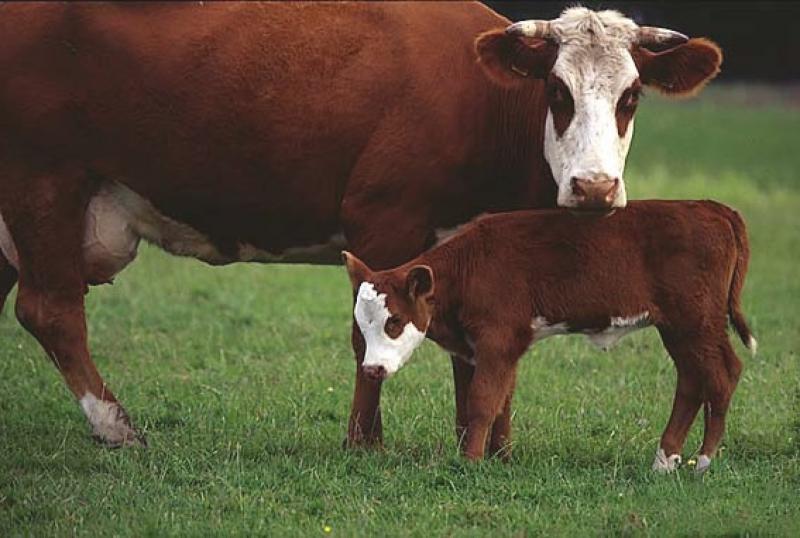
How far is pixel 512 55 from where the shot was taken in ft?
26.7

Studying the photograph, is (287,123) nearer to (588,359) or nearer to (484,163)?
(484,163)

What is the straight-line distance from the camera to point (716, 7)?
124 feet

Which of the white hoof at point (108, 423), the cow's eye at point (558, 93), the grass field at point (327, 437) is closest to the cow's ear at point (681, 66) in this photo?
the cow's eye at point (558, 93)

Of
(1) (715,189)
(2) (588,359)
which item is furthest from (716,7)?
(2) (588,359)

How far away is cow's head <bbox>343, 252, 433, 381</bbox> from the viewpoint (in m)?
7.55

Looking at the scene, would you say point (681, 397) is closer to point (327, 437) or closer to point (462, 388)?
point (462, 388)

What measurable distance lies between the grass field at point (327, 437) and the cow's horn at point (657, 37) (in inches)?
82.0

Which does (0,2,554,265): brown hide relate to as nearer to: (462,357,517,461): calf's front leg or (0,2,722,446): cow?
(0,2,722,446): cow

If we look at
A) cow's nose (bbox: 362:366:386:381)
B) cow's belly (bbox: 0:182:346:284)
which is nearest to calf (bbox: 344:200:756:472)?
cow's nose (bbox: 362:366:386:381)

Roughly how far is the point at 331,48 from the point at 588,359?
365cm

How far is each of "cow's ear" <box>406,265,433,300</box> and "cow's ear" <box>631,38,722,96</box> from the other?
152 cm

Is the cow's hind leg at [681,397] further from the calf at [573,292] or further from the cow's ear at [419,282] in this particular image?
the cow's ear at [419,282]

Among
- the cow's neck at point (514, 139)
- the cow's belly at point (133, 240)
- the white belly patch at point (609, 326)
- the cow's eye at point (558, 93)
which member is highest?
the cow's eye at point (558, 93)

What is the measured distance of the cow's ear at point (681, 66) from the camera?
8.16 metres
